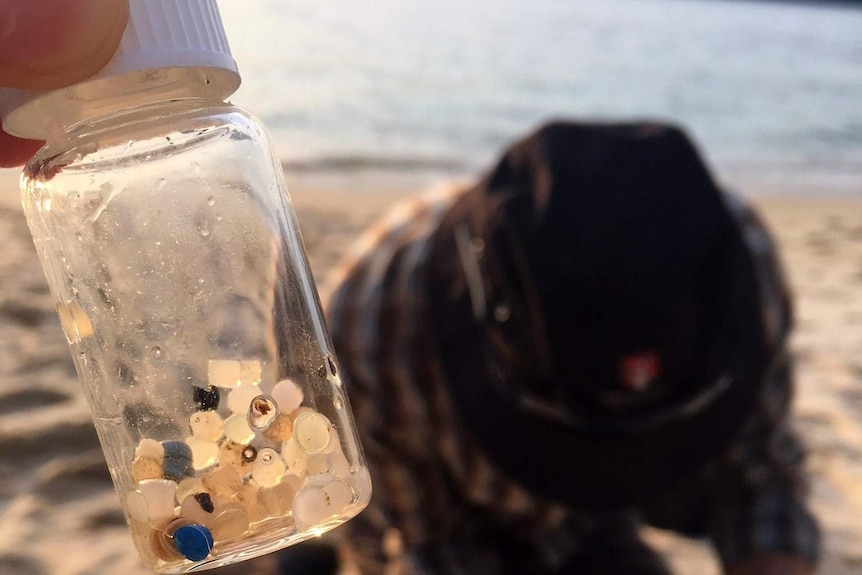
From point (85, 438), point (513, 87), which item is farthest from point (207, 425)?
point (513, 87)

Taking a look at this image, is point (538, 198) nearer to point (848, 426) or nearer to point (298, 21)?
point (848, 426)

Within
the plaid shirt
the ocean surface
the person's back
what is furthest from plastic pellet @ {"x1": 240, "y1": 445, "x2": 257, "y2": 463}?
the ocean surface

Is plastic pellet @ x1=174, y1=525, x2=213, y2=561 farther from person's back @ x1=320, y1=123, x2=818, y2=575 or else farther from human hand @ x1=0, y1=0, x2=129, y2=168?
person's back @ x1=320, y1=123, x2=818, y2=575

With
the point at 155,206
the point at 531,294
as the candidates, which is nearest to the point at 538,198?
the point at 531,294

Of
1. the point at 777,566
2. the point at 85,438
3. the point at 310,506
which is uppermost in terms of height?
the point at 310,506

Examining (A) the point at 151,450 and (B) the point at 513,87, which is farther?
(B) the point at 513,87

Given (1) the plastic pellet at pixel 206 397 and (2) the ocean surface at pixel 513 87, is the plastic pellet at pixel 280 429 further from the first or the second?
(2) the ocean surface at pixel 513 87

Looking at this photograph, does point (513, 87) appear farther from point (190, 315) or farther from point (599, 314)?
point (190, 315)

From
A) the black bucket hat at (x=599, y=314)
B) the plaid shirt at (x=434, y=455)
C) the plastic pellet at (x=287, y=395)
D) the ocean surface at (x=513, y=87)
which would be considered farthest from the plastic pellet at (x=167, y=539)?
the ocean surface at (x=513, y=87)
